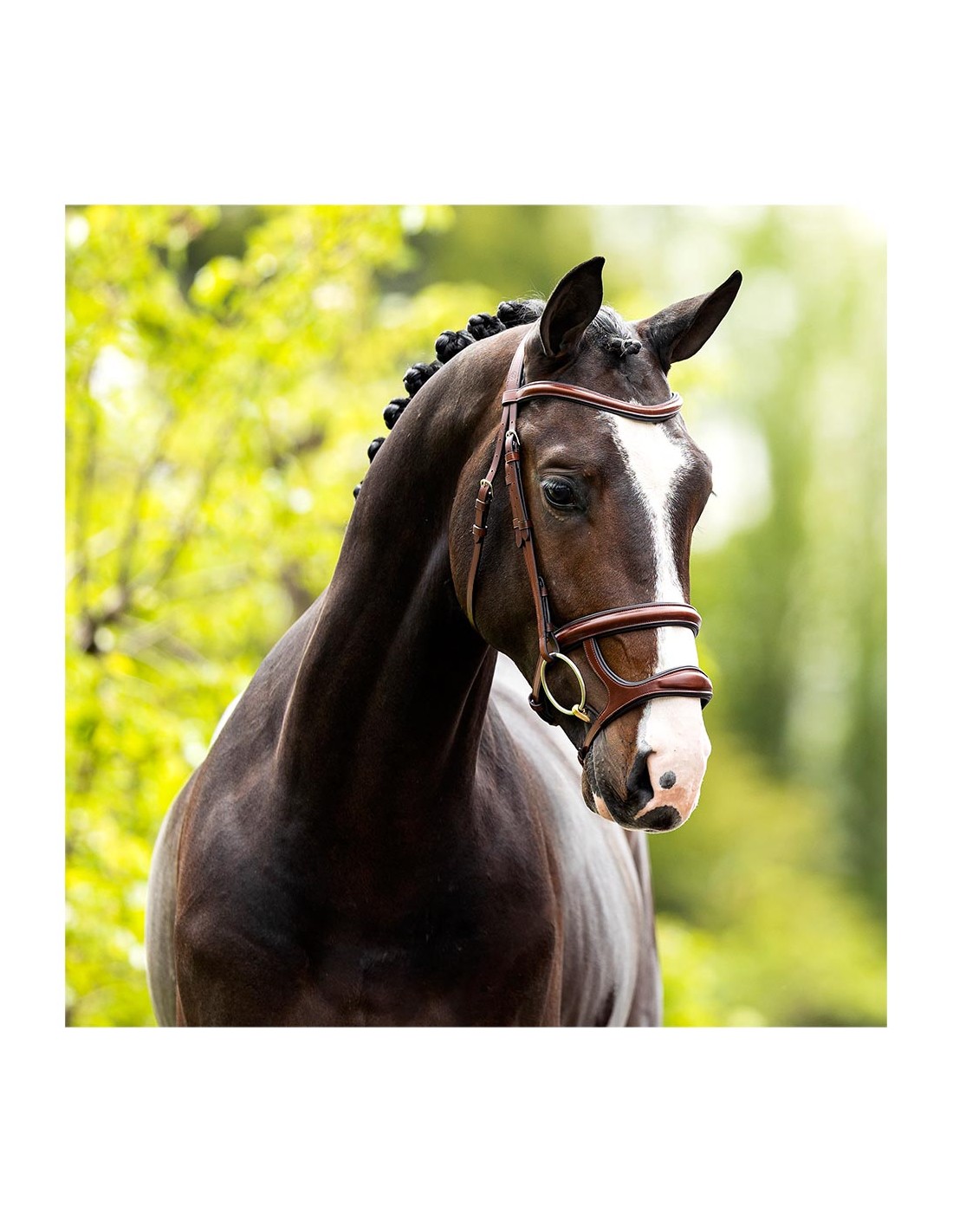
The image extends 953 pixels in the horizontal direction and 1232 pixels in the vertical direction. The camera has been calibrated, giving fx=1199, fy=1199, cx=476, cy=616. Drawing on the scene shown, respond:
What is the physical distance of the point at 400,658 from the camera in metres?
2.46

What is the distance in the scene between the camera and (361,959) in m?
2.51

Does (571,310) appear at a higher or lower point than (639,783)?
higher

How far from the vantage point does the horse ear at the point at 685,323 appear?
93.3 inches

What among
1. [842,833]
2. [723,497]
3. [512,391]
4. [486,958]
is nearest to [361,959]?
[486,958]

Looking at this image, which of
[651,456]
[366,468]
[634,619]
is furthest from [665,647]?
[366,468]

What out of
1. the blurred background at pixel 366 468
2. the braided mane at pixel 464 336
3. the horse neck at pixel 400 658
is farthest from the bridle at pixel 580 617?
the blurred background at pixel 366 468

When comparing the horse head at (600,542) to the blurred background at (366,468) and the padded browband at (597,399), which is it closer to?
the padded browband at (597,399)

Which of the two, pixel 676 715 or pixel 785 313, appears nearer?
pixel 676 715

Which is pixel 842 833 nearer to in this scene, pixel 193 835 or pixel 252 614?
pixel 252 614

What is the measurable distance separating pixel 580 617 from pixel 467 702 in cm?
51

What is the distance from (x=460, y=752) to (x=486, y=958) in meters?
0.44

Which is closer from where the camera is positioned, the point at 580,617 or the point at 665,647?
the point at 665,647

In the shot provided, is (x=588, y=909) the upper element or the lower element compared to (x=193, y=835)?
lower

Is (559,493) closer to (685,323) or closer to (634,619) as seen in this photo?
(634,619)
